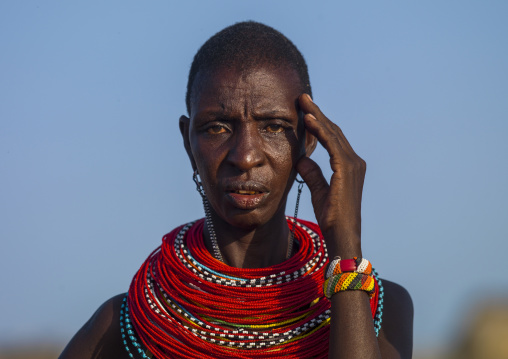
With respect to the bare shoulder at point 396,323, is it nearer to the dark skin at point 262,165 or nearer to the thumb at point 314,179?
the dark skin at point 262,165

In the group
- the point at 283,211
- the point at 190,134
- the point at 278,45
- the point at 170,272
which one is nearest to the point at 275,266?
the point at 283,211

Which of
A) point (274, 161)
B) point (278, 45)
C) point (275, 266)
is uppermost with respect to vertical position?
point (278, 45)

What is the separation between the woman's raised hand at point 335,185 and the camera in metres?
3.79

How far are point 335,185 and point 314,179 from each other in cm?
19

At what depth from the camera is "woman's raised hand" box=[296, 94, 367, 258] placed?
3.79 meters

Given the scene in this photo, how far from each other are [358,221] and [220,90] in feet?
3.44

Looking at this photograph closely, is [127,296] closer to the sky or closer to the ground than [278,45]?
closer to the ground

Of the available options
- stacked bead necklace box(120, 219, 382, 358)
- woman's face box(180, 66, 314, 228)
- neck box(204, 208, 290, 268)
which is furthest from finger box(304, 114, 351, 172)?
stacked bead necklace box(120, 219, 382, 358)

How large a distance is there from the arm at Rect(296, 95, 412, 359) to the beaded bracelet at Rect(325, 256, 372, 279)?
49 mm

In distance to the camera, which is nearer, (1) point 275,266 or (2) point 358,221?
(2) point 358,221

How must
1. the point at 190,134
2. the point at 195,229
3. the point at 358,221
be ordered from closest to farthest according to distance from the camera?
1. the point at 358,221
2. the point at 190,134
3. the point at 195,229

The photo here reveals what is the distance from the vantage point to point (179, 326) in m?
4.05

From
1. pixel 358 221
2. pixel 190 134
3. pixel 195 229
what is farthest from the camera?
pixel 195 229

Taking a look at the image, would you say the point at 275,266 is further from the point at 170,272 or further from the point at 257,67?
the point at 257,67
